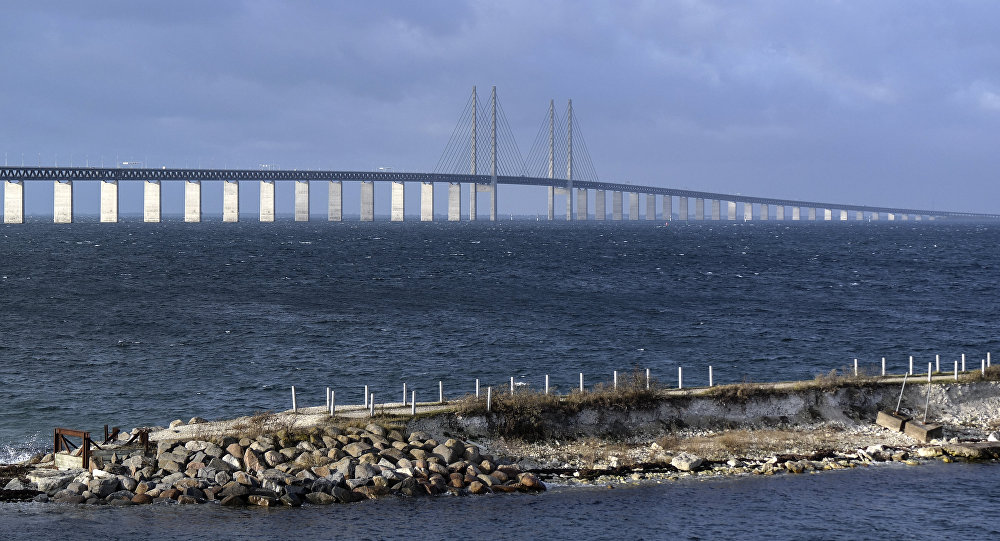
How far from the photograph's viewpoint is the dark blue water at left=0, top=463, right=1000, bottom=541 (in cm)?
2277

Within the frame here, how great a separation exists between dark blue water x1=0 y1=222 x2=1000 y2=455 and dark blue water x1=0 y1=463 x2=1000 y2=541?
9.78m

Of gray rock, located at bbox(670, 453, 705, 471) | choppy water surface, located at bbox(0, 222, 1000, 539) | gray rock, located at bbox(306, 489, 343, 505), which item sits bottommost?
gray rock, located at bbox(306, 489, 343, 505)

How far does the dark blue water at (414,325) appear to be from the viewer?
41.0m

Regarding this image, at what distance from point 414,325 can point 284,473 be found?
3174 cm

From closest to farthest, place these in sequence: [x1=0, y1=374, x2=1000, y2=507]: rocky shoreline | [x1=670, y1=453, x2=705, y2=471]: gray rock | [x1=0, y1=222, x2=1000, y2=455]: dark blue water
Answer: [x1=0, y1=374, x2=1000, y2=507]: rocky shoreline, [x1=670, y1=453, x2=705, y2=471]: gray rock, [x1=0, y1=222, x2=1000, y2=455]: dark blue water

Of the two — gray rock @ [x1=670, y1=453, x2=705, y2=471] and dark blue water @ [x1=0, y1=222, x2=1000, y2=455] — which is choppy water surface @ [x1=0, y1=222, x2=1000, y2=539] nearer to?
dark blue water @ [x1=0, y1=222, x2=1000, y2=455]

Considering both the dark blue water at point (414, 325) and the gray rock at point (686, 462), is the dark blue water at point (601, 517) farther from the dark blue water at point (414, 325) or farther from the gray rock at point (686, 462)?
the dark blue water at point (414, 325)

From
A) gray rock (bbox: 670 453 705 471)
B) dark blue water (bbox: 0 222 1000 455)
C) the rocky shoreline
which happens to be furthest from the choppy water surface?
gray rock (bbox: 670 453 705 471)

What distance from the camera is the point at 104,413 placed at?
3603 cm

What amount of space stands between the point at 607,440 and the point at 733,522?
24.0ft

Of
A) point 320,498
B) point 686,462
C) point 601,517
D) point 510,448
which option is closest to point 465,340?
point 510,448

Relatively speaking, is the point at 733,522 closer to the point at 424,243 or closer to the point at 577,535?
the point at 577,535

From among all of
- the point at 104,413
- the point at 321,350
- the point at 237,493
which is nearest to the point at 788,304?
the point at 321,350

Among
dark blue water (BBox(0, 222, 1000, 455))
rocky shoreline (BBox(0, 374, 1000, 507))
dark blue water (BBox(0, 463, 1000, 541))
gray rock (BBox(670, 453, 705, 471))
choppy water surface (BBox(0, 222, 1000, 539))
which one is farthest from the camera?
dark blue water (BBox(0, 222, 1000, 455))
